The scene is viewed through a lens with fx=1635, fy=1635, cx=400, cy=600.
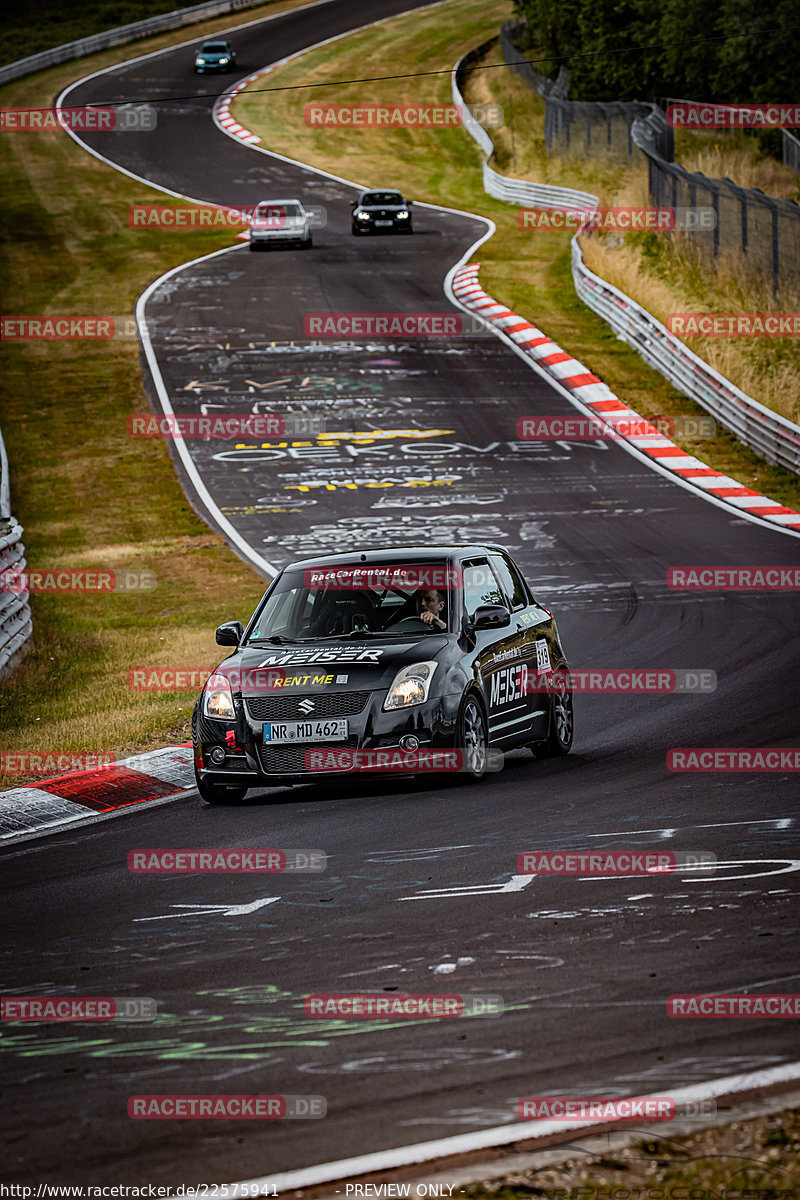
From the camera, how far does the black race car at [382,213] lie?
4806 centimetres

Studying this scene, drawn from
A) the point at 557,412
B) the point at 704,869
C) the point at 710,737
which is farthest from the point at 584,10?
the point at 704,869

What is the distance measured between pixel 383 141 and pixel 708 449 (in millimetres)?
42516

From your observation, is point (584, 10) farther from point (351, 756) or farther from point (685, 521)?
point (351, 756)

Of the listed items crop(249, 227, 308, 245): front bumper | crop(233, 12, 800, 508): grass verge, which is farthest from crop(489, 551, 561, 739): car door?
crop(249, 227, 308, 245): front bumper

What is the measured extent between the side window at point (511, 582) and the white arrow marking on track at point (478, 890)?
4.41 metres

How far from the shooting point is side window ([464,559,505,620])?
11.6 meters

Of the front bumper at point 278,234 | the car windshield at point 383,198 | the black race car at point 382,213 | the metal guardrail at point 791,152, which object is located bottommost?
the front bumper at point 278,234

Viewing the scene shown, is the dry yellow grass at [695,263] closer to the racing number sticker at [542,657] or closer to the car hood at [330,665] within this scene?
the racing number sticker at [542,657]

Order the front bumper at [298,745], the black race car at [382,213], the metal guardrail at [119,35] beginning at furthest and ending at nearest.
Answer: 1. the metal guardrail at [119,35]
2. the black race car at [382,213]
3. the front bumper at [298,745]

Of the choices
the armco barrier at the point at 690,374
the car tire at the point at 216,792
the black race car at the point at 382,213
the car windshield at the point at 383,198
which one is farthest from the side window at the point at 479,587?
the car windshield at the point at 383,198

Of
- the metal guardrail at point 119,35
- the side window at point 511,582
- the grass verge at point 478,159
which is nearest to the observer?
the side window at point 511,582

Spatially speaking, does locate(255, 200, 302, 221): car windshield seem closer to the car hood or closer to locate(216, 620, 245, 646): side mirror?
locate(216, 620, 245, 646): side mirror

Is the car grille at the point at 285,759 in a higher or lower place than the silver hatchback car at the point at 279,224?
lower

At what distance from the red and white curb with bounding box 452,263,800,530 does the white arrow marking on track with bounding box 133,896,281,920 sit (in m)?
A: 15.6
